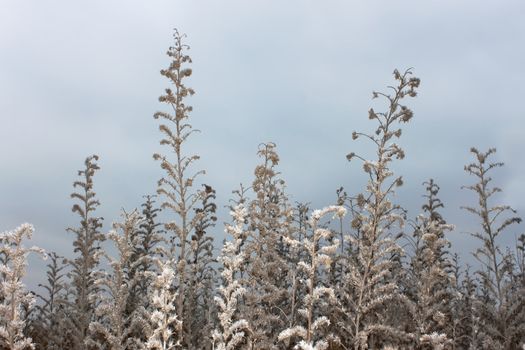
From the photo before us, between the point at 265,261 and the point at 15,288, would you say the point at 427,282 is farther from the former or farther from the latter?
the point at 15,288

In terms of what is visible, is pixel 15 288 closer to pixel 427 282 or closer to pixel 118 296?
pixel 118 296

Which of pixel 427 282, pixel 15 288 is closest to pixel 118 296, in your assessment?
pixel 15 288

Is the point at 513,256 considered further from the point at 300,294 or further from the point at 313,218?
the point at 313,218

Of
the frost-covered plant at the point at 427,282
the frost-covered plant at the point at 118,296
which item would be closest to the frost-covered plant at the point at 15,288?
the frost-covered plant at the point at 118,296

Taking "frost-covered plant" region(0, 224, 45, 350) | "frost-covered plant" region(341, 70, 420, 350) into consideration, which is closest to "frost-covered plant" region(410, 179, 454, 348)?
"frost-covered plant" region(341, 70, 420, 350)

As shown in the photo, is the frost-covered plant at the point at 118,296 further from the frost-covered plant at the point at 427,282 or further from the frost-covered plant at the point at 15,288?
the frost-covered plant at the point at 427,282

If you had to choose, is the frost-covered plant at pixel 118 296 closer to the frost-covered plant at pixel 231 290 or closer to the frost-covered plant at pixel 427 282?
the frost-covered plant at pixel 231 290

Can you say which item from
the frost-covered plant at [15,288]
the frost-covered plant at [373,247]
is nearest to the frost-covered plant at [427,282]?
the frost-covered plant at [373,247]

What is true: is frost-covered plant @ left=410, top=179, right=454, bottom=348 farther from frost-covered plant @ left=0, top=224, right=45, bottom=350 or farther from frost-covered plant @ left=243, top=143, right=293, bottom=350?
frost-covered plant @ left=0, top=224, right=45, bottom=350

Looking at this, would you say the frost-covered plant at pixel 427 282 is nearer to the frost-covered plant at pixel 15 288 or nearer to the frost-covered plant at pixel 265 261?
the frost-covered plant at pixel 265 261

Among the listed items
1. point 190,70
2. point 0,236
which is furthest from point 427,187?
point 0,236

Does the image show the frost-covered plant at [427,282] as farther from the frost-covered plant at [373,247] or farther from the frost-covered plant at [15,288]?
the frost-covered plant at [15,288]

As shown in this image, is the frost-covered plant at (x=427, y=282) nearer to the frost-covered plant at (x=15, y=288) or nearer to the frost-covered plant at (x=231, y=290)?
the frost-covered plant at (x=231, y=290)

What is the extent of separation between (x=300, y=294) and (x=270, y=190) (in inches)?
179
